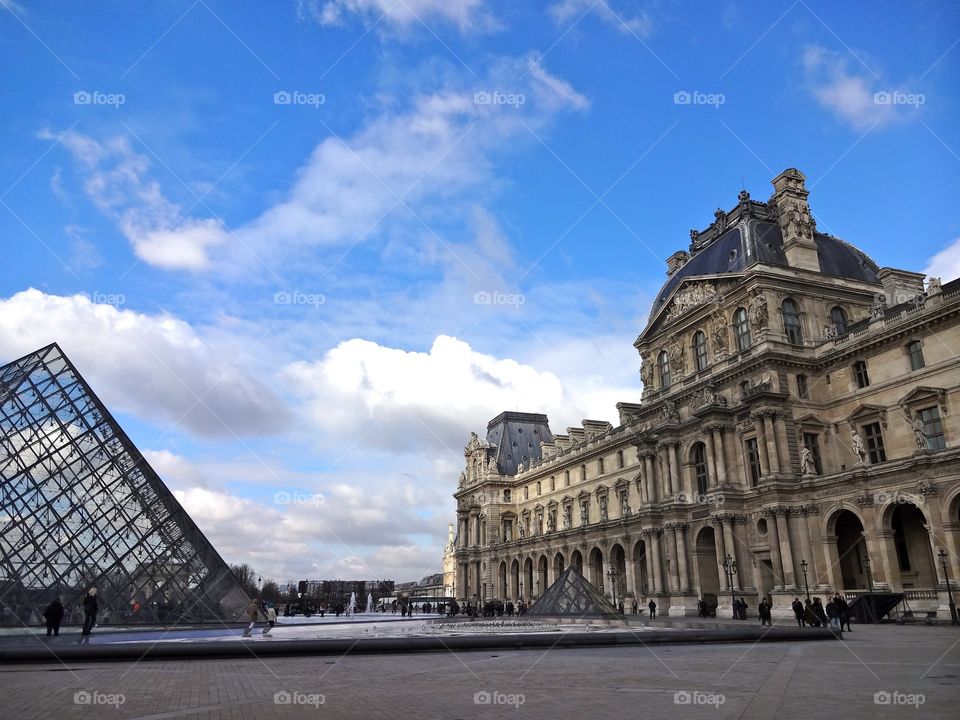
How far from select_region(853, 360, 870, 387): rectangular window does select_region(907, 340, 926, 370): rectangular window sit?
9.52ft

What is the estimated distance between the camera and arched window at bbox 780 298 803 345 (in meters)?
43.4

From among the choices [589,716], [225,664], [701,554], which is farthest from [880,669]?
[701,554]

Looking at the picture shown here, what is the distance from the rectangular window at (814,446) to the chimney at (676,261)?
20649 millimetres

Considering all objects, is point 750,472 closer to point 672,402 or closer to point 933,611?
point 672,402

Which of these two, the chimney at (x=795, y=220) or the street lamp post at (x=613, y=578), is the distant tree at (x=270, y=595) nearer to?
the street lamp post at (x=613, y=578)

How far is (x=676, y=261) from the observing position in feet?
194

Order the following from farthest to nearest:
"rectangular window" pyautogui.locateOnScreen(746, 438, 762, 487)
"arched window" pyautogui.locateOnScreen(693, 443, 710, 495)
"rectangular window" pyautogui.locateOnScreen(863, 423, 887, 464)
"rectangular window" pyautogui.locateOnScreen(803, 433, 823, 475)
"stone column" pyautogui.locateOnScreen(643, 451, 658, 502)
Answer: "stone column" pyautogui.locateOnScreen(643, 451, 658, 502) < "arched window" pyautogui.locateOnScreen(693, 443, 710, 495) < "rectangular window" pyautogui.locateOnScreen(746, 438, 762, 487) < "rectangular window" pyautogui.locateOnScreen(803, 433, 823, 475) < "rectangular window" pyautogui.locateOnScreen(863, 423, 887, 464)

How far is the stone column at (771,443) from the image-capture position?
39562mm

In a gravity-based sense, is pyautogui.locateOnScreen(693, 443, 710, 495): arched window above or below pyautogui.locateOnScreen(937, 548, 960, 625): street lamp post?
above

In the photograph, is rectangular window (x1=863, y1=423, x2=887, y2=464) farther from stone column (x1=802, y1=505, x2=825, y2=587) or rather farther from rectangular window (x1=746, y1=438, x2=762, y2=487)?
rectangular window (x1=746, y1=438, x2=762, y2=487)

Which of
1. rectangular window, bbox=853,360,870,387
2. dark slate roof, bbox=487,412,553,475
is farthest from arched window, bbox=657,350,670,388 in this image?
dark slate roof, bbox=487,412,553,475

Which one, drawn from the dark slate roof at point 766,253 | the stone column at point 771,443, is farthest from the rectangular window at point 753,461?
the dark slate roof at point 766,253

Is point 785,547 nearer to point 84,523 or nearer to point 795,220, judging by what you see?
point 795,220

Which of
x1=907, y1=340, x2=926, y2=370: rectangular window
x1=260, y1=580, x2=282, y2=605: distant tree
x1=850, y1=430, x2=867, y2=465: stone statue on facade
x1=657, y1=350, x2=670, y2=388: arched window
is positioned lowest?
x1=260, y1=580, x2=282, y2=605: distant tree
